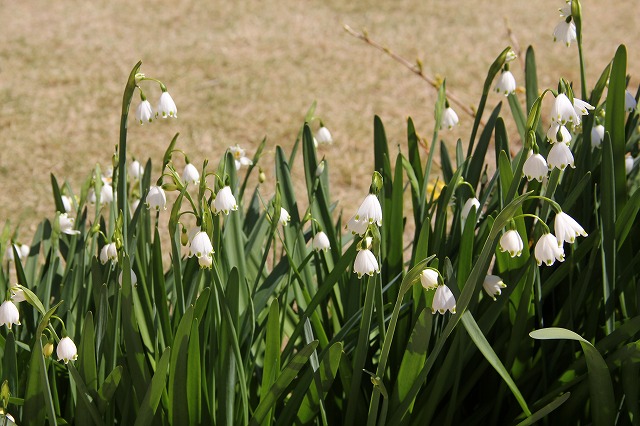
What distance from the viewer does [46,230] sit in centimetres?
251

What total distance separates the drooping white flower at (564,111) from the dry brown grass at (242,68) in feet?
9.98

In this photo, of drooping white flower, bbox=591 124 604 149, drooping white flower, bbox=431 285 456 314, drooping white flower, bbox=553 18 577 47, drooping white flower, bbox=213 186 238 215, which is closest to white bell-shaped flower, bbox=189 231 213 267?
drooping white flower, bbox=213 186 238 215

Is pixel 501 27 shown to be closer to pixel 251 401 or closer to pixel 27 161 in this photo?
pixel 27 161

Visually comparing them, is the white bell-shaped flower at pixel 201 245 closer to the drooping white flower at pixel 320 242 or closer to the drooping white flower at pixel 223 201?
the drooping white flower at pixel 223 201

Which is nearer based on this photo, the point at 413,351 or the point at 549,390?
the point at 413,351

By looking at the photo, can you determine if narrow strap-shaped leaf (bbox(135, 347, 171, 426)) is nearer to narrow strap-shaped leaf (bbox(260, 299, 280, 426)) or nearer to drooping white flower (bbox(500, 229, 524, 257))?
narrow strap-shaped leaf (bbox(260, 299, 280, 426))

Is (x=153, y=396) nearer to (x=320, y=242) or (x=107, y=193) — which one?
(x=320, y=242)

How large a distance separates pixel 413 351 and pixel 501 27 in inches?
225

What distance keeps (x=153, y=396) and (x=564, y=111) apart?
2.95 ft

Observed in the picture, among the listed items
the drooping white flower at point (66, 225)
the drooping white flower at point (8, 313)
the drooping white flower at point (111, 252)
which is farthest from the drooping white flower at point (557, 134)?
the drooping white flower at point (66, 225)

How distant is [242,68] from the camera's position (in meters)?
6.07

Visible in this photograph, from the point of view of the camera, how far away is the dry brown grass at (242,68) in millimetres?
5031

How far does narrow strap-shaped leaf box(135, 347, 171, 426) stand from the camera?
1.56 metres

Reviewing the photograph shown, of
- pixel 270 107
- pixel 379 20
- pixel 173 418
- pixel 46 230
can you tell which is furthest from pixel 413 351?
pixel 379 20
